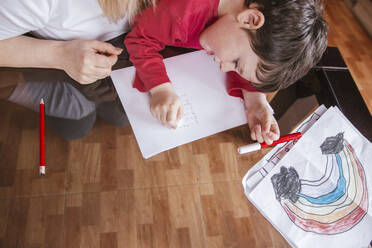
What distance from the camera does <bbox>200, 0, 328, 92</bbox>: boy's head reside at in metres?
0.47

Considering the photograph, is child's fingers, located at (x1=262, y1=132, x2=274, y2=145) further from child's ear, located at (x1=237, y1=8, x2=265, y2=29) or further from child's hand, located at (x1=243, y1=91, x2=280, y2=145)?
child's ear, located at (x1=237, y1=8, x2=265, y2=29)

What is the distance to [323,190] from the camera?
0.51 m

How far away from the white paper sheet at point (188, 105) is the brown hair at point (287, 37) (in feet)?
0.32

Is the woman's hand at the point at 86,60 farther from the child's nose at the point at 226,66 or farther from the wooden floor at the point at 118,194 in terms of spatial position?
the child's nose at the point at 226,66

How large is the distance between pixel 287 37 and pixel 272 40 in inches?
1.0

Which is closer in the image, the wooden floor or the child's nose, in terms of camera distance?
the wooden floor

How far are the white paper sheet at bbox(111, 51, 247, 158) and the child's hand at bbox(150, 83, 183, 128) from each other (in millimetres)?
11

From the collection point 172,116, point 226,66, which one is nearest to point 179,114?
point 172,116

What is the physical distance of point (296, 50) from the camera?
48cm

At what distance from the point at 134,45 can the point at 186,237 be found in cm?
40

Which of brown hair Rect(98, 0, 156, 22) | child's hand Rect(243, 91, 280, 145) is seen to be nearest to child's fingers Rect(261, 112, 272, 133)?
child's hand Rect(243, 91, 280, 145)

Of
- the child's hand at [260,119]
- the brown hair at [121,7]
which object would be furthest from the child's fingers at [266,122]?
the brown hair at [121,7]

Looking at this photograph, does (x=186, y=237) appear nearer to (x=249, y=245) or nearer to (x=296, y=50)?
(x=249, y=245)

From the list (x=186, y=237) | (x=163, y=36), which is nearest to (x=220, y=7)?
(x=163, y=36)
